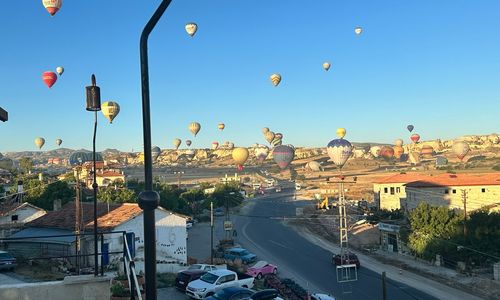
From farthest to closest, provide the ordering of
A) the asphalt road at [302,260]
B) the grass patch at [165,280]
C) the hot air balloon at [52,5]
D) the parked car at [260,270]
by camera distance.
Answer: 1. the hot air balloon at [52,5]
2. the parked car at [260,270]
3. the asphalt road at [302,260]
4. the grass patch at [165,280]

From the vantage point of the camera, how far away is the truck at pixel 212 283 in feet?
80.0

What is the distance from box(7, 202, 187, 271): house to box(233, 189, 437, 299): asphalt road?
34.9 feet

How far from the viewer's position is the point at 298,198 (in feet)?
411

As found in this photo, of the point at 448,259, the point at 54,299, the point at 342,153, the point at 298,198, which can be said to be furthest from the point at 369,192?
the point at 54,299

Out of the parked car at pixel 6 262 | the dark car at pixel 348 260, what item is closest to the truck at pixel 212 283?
the parked car at pixel 6 262

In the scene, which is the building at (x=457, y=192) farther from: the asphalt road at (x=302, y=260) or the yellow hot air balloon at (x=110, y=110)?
the yellow hot air balloon at (x=110, y=110)

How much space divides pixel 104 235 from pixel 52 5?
23281 mm

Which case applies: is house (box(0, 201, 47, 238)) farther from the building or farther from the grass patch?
the building

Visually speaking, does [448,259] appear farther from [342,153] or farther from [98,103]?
[98,103]

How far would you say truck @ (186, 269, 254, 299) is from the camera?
24.4m

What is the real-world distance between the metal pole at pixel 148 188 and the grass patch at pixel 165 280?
24764 mm

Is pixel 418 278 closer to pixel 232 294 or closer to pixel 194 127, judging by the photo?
pixel 232 294

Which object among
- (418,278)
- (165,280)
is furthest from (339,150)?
(165,280)

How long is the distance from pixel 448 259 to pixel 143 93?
1747 inches
